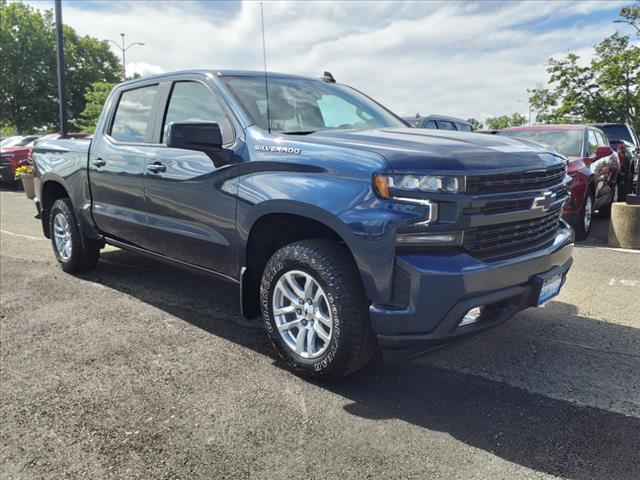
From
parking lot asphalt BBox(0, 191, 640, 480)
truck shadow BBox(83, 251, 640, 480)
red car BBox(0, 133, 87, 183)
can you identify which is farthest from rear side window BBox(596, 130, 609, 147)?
red car BBox(0, 133, 87, 183)

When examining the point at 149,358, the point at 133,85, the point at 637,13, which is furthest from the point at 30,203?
the point at 637,13

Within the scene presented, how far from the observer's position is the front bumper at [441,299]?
106 inches

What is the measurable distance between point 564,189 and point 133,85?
3.69 m

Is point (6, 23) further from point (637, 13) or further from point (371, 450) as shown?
point (371, 450)

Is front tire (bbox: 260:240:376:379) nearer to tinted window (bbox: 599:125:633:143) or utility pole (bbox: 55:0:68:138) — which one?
utility pole (bbox: 55:0:68:138)

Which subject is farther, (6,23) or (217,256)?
(6,23)

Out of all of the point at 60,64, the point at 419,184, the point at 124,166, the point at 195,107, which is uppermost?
the point at 60,64

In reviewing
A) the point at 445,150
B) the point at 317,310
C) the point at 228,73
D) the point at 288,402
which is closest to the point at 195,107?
the point at 228,73

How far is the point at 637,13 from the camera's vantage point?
2747cm

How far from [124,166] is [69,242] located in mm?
1606

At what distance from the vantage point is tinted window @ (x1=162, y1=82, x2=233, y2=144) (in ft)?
12.4

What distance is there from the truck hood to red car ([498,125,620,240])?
12.2 ft

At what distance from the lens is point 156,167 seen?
4.18m

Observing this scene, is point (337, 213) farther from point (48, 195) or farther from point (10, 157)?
point (10, 157)
